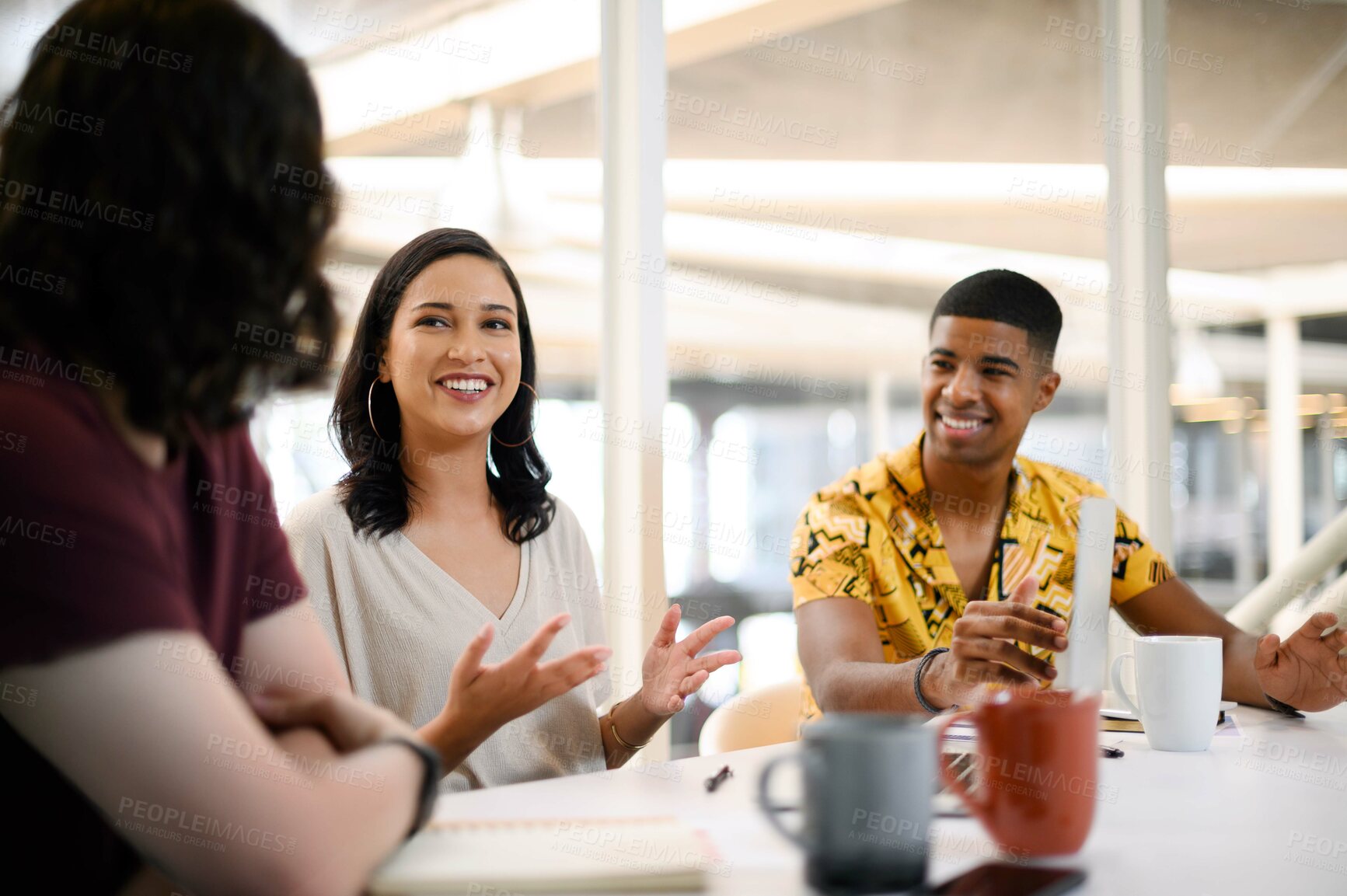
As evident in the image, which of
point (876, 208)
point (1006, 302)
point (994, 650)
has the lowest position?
point (994, 650)

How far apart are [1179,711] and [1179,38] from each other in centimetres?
231

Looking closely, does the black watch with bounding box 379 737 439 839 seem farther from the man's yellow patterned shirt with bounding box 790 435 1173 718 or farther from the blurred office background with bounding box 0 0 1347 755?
the blurred office background with bounding box 0 0 1347 755

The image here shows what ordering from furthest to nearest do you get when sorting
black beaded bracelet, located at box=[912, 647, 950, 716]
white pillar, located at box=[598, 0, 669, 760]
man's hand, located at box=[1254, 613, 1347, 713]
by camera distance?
white pillar, located at box=[598, 0, 669, 760]
man's hand, located at box=[1254, 613, 1347, 713]
black beaded bracelet, located at box=[912, 647, 950, 716]

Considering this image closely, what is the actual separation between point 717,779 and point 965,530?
1.03 meters

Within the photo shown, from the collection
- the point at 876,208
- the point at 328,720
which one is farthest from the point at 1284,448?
the point at 328,720

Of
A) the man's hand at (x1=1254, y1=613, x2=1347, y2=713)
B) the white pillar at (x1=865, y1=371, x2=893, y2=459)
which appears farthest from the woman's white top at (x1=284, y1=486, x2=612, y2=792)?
the white pillar at (x1=865, y1=371, x2=893, y2=459)

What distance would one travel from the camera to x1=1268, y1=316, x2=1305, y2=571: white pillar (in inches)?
127

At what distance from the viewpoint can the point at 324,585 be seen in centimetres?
156

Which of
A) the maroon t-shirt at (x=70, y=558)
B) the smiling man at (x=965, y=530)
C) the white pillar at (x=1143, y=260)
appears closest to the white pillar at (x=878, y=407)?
the white pillar at (x=1143, y=260)

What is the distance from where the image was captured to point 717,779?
3.82 feet

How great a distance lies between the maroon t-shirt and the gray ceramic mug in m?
0.46

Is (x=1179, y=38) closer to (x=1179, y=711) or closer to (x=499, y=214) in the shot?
(x=499, y=214)

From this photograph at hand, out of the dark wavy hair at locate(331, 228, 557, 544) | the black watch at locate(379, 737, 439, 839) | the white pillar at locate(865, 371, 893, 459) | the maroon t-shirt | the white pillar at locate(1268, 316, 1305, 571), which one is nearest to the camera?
the maroon t-shirt

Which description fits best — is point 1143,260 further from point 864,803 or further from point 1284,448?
point 864,803
